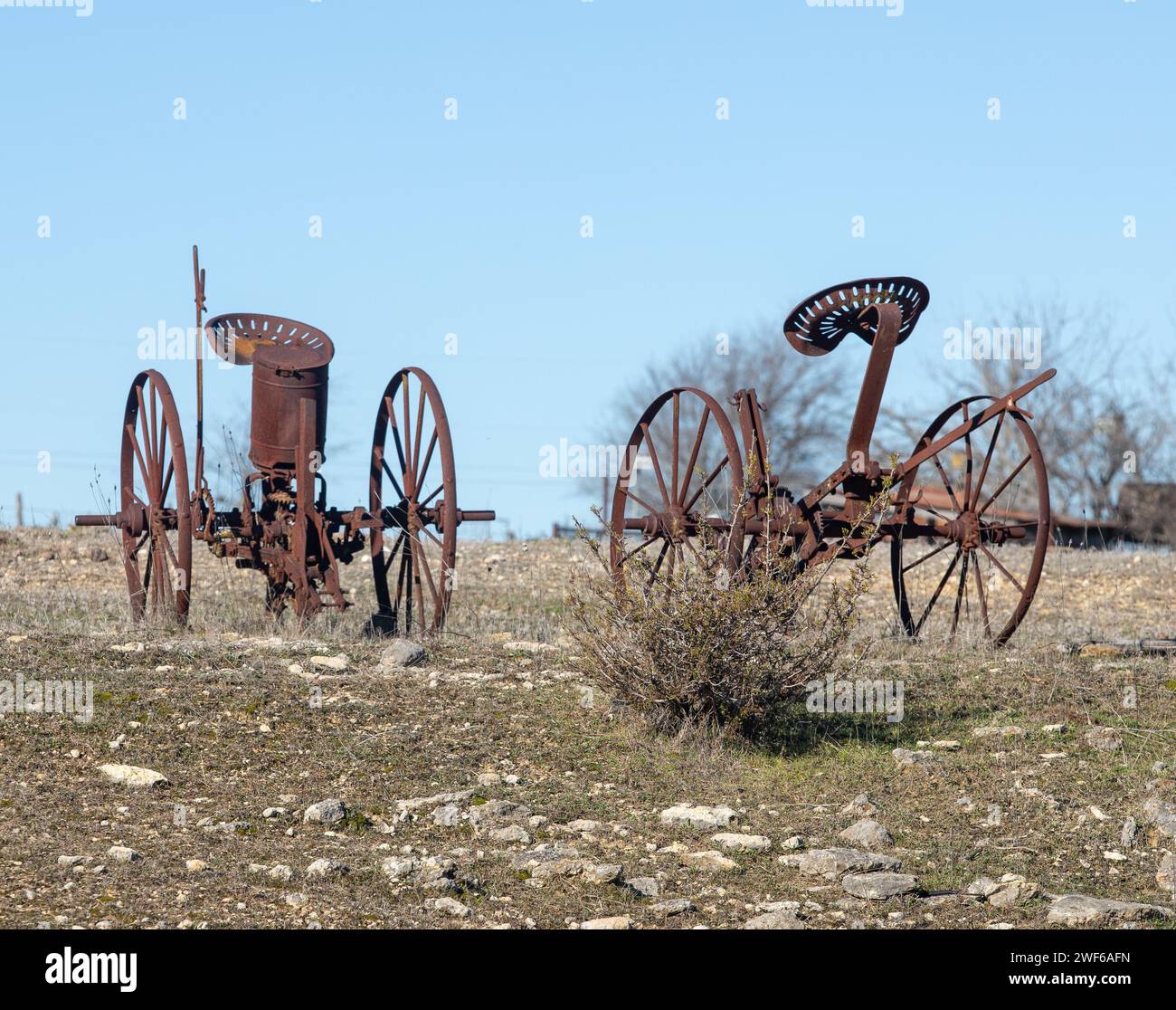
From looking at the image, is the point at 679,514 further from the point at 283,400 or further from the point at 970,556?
the point at 970,556

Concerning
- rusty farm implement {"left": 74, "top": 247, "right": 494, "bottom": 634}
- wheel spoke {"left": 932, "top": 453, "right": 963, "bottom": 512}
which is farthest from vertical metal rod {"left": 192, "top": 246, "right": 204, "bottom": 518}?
wheel spoke {"left": 932, "top": 453, "right": 963, "bottom": 512}

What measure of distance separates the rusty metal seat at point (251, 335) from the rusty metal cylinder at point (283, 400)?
398 millimetres

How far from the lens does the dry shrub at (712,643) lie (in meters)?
7.56

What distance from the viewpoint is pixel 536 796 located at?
687 cm

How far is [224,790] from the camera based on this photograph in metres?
6.78

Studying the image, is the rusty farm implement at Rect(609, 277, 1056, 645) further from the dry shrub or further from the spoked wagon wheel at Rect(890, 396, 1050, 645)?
the dry shrub

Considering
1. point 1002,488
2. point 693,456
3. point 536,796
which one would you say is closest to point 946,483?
point 1002,488

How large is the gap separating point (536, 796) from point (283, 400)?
4.95 m

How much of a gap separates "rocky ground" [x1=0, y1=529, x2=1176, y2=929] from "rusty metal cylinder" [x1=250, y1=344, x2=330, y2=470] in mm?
1490

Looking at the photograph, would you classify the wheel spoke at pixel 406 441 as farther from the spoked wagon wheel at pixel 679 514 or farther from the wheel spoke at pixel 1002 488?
the wheel spoke at pixel 1002 488

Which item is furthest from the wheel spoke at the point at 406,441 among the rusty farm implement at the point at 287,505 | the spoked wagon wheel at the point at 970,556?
the spoked wagon wheel at the point at 970,556

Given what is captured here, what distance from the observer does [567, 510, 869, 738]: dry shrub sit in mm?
7562

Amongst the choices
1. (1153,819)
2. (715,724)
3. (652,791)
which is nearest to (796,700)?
(715,724)
